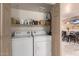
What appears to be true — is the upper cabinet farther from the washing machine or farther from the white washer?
the white washer

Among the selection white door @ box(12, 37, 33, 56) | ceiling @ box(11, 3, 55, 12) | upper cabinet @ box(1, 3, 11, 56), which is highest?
ceiling @ box(11, 3, 55, 12)

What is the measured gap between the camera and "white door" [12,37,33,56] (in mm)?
1373

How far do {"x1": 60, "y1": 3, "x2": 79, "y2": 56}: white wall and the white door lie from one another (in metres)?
0.32

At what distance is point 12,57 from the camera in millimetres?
1395

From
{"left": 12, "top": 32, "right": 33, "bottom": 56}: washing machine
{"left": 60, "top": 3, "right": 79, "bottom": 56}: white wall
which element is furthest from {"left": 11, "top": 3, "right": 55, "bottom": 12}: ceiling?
{"left": 12, "top": 32, "right": 33, "bottom": 56}: washing machine

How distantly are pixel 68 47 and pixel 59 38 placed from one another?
0.13 m

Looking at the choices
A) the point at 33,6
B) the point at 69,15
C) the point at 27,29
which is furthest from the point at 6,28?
the point at 69,15

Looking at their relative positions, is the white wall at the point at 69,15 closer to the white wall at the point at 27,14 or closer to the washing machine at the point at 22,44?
the white wall at the point at 27,14

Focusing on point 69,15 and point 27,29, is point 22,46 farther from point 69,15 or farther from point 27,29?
point 69,15

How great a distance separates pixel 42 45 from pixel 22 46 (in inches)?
7.6

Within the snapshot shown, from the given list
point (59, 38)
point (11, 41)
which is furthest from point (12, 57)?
point (59, 38)

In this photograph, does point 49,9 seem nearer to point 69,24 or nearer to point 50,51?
point 69,24

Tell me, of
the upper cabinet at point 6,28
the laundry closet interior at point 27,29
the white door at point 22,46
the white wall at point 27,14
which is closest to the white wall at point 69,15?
the laundry closet interior at point 27,29

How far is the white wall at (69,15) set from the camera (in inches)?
54.7
